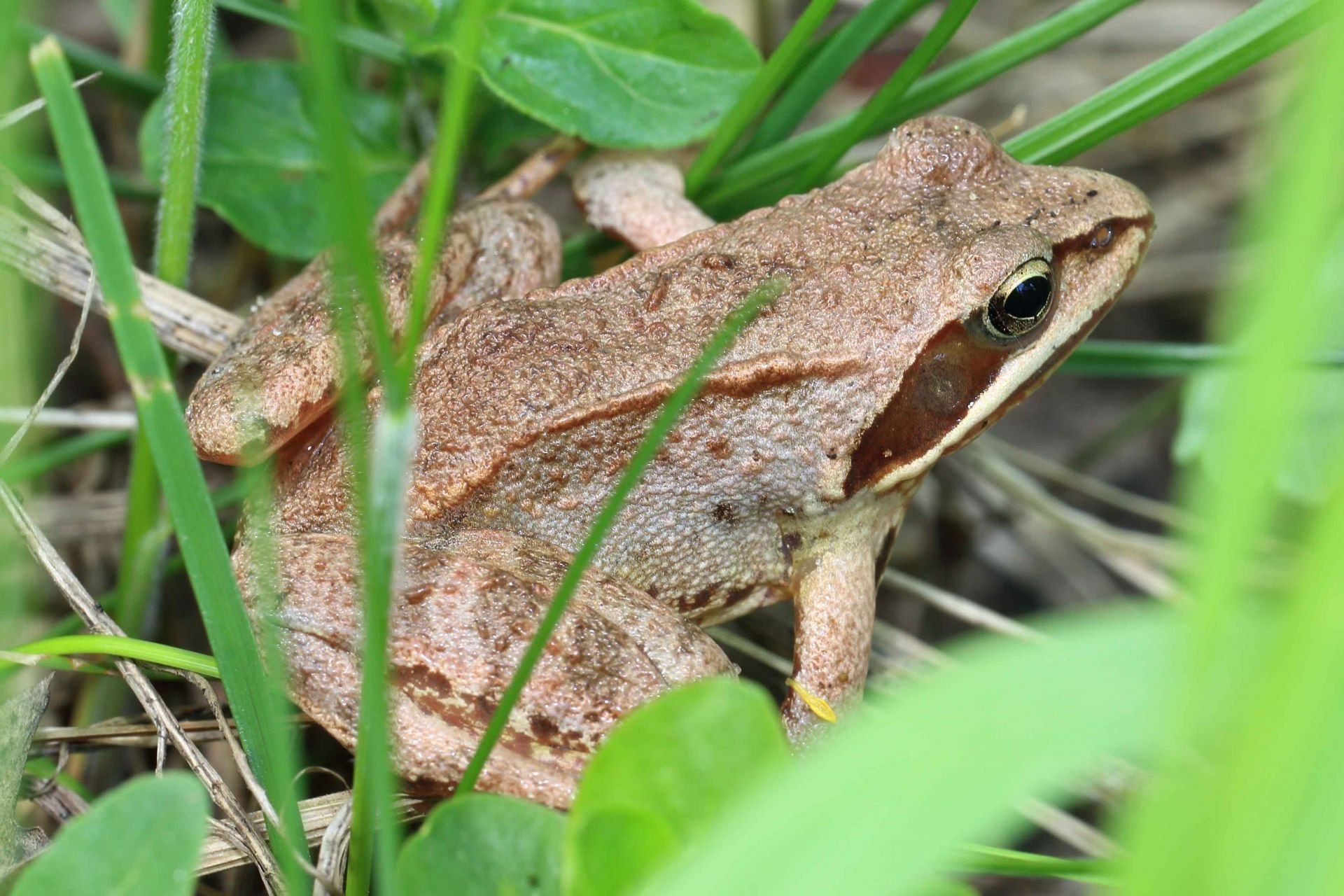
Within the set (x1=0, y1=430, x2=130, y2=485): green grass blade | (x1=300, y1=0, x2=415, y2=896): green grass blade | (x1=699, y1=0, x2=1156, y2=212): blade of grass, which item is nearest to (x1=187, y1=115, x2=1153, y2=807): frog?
(x1=699, y1=0, x2=1156, y2=212): blade of grass

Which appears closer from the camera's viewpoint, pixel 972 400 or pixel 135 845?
pixel 135 845

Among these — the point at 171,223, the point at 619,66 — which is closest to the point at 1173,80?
the point at 619,66

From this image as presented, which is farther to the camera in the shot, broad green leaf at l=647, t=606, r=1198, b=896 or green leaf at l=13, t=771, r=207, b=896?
green leaf at l=13, t=771, r=207, b=896

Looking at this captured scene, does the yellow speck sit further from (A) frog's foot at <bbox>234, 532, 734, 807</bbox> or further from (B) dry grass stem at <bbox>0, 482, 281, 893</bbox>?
(B) dry grass stem at <bbox>0, 482, 281, 893</bbox>

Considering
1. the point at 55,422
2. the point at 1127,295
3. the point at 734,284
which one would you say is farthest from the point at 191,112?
the point at 1127,295

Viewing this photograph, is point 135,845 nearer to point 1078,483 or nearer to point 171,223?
point 171,223

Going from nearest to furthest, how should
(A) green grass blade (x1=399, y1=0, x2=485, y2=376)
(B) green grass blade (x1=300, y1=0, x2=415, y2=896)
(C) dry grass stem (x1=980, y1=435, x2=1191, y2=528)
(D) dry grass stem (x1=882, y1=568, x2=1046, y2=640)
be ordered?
(B) green grass blade (x1=300, y1=0, x2=415, y2=896) → (A) green grass blade (x1=399, y1=0, x2=485, y2=376) → (D) dry grass stem (x1=882, y1=568, x2=1046, y2=640) → (C) dry grass stem (x1=980, y1=435, x2=1191, y2=528)

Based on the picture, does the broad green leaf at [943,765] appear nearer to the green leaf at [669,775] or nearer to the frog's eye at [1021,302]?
the green leaf at [669,775]

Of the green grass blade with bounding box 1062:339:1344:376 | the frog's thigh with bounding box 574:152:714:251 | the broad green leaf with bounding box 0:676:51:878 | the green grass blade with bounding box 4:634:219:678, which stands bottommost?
the broad green leaf with bounding box 0:676:51:878
